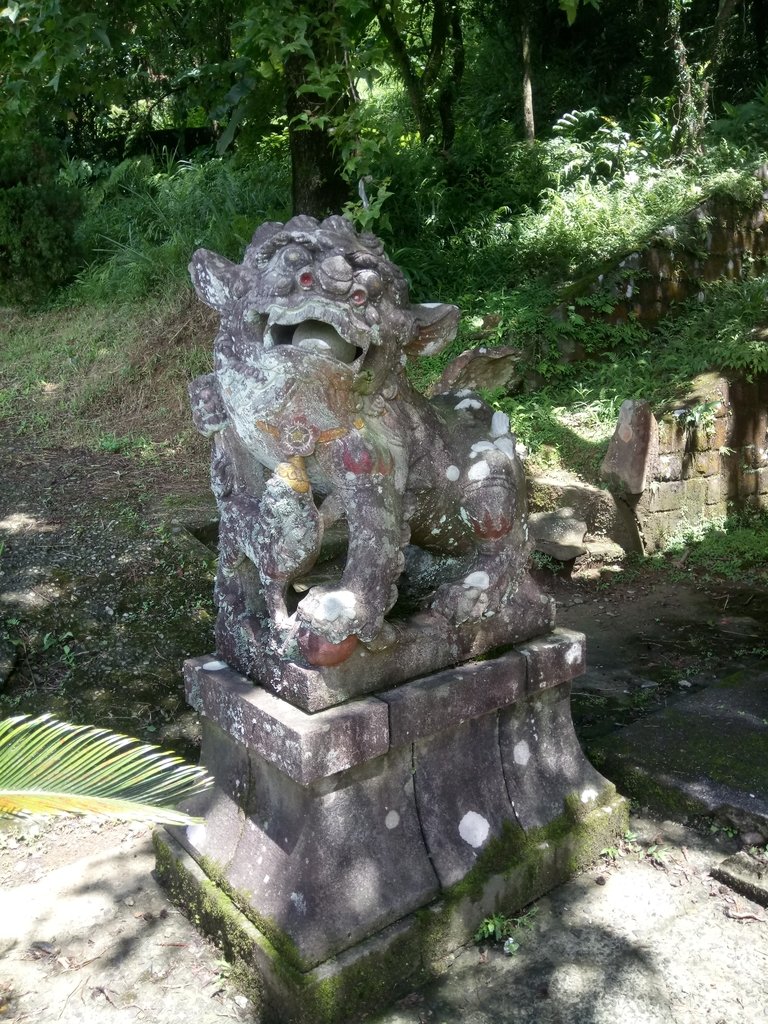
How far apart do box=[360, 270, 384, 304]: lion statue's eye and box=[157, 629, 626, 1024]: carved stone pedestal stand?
1051 mm

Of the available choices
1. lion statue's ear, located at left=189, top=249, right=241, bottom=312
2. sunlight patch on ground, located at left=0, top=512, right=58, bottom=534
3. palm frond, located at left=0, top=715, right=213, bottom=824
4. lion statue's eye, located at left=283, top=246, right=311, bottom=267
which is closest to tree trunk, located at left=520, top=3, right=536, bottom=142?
sunlight patch on ground, located at left=0, top=512, right=58, bottom=534

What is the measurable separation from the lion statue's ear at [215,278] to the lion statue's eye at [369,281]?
35cm

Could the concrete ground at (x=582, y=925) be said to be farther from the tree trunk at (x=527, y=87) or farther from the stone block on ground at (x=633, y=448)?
the tree trunk at (x=527, y=87)

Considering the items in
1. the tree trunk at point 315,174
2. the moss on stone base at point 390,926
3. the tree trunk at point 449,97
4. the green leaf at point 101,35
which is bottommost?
the moss on stone base at point 390,926

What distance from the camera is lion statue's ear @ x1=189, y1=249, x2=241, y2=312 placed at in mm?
2377

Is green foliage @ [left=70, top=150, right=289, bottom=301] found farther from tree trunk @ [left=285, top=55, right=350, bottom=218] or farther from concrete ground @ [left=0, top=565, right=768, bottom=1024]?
concrete ground @ [left=0, top=565, right=768, bottom=1024]

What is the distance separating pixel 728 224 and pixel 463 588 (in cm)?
680

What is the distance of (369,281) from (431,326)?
29cm

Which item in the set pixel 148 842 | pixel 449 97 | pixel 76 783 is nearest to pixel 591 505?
pixel 148 842

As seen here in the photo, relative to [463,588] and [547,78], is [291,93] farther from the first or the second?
[547,78]

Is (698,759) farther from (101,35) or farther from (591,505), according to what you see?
(101,35)

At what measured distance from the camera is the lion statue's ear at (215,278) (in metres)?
2.38

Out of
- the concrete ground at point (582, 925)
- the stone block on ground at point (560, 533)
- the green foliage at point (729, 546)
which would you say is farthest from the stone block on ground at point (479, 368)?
the green foliage at point (729, 546)

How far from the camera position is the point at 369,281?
225 centimetres
